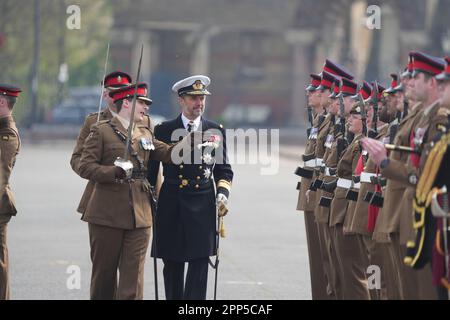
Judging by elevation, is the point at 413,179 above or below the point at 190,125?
below

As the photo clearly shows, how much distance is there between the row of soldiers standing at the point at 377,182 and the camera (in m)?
8.28

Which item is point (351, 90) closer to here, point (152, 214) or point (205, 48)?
point (152, 214)

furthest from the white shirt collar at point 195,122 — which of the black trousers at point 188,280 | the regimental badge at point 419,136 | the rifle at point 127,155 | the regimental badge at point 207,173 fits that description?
the regimental badge at point 419,136

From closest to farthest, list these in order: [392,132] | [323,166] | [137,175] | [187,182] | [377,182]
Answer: [392,132] → [377,182] → [137,175] → [187,182] → [323,166]

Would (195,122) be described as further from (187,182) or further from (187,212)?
(187,212)

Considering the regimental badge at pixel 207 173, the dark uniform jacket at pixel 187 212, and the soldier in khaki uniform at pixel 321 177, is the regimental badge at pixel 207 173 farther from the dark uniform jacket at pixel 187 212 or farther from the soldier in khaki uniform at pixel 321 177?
the soldier in khaki uniform at pixel 321 177

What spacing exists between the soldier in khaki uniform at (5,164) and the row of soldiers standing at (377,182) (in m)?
2.40

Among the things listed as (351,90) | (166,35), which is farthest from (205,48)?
(351,90)

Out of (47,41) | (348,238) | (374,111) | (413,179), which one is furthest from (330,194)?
(47,41)

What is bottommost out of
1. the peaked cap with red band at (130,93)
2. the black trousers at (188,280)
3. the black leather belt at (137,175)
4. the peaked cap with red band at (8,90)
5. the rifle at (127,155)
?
the black trousers at (188,280)

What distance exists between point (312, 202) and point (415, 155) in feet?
9.98

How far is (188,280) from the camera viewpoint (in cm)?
1023

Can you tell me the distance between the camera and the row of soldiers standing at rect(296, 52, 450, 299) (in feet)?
27.2
